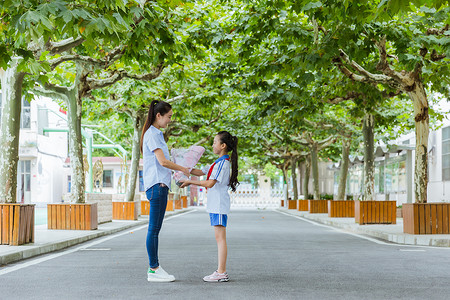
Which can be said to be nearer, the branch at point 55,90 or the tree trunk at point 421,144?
the tree trunk at point 421,144

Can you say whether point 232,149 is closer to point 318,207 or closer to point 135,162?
point 135,162

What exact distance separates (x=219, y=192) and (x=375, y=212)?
567 inches

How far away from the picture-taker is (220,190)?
7.16m

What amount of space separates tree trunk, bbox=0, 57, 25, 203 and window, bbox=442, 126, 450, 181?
2133cm

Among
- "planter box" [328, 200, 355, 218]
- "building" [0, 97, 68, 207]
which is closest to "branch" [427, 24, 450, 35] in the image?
"planter box" [328, 200, 355, 218]

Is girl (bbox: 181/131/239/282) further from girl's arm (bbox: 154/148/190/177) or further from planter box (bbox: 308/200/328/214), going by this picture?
planter box (bbox: 308/200/328/214)

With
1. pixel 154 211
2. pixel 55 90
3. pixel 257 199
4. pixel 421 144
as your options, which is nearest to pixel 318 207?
pixel 421 144

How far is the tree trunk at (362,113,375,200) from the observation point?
68.8 ft

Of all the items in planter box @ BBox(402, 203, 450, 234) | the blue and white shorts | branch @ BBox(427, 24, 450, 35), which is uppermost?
branch @ BBox(427, 24, 450, 35)

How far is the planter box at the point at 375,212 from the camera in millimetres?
20375

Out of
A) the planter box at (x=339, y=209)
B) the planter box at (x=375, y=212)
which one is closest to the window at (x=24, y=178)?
the planter box at (x=339, y=209)

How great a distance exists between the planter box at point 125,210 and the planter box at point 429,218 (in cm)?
1260

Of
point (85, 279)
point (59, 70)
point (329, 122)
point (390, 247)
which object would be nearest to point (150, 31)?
point (85, 279)

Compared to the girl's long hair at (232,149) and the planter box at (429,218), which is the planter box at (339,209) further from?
the girl's long hair at (232,149)
